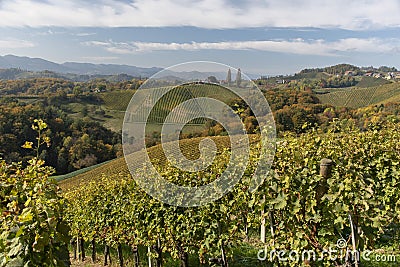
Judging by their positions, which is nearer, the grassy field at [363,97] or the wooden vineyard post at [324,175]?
the wooden vineyard post at [324,175]

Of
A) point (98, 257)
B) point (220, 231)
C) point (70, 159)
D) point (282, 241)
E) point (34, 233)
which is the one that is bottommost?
point (70, 159)

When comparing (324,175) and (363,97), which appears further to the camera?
(363,97)

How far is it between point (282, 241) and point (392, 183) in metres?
3.15

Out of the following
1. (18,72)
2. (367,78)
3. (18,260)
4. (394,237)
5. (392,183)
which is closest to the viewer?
(18,260)

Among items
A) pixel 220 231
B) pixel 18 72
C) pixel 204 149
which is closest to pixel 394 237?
pixel 220 231

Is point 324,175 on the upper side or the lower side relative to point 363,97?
lower

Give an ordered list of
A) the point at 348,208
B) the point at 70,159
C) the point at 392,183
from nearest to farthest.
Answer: the point at 348,208
the point at 392,183
the point at 70,159

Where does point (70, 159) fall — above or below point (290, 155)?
below

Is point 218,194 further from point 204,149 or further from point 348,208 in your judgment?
point 348,208

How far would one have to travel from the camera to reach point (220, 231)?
15.7 feet

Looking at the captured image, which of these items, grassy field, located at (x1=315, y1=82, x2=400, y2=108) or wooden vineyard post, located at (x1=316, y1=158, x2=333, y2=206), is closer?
wooden vineyard post, located at (x1=316, y1=158, x2=333, y2=206)

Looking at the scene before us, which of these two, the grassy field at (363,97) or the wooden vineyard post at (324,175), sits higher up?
the grassy field at (363,97)

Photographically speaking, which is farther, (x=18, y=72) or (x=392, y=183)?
(x=18, y=72)

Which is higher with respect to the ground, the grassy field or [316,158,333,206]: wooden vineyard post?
the grassy field
